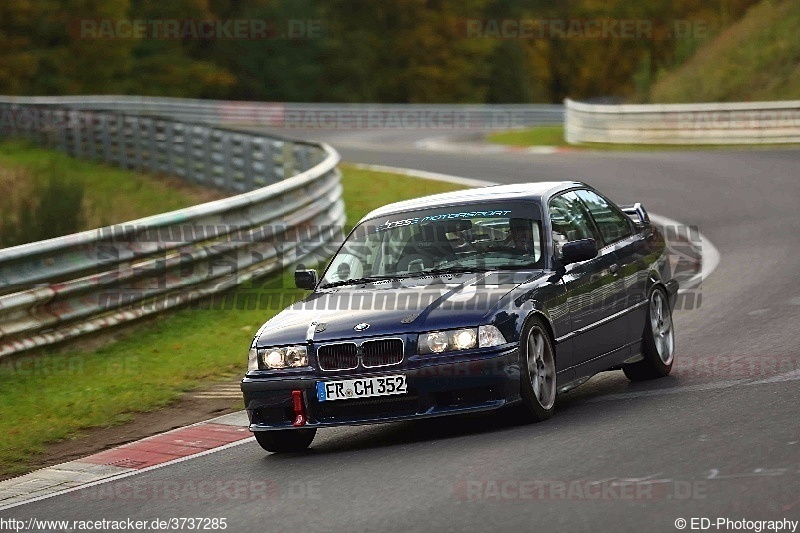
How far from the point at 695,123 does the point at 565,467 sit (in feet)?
86.6

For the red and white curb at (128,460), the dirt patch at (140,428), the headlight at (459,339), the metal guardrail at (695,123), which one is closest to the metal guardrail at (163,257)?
the dirt patch at (140,428)

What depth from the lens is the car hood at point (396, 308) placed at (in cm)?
845

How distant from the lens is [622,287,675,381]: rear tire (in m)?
10.3

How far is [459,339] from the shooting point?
331 inches

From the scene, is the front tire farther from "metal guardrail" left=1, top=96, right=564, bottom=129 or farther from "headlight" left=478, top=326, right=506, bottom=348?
"metal guardrail" left=1, top=96, right=564, bottom=129

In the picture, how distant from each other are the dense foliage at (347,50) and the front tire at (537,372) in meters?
44.9

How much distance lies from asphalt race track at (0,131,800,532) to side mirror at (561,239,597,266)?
0.94m

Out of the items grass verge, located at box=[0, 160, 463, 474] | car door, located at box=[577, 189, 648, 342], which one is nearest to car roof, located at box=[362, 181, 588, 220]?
car door, located at box=[577, 189, 648, 342]

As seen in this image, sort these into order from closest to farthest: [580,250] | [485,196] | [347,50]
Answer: [580,250] → [485,196] → [347,50]

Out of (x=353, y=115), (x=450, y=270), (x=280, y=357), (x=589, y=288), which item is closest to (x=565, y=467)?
(x=280, y=357)

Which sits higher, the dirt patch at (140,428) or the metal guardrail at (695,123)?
Answer: the dirt patch at (140,428)

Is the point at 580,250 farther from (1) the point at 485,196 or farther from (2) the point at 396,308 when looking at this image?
(2) the point at 396,308

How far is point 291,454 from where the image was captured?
8.87m

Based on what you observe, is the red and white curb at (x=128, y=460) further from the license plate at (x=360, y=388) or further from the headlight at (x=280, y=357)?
the license plate at (x=360, y=388)
